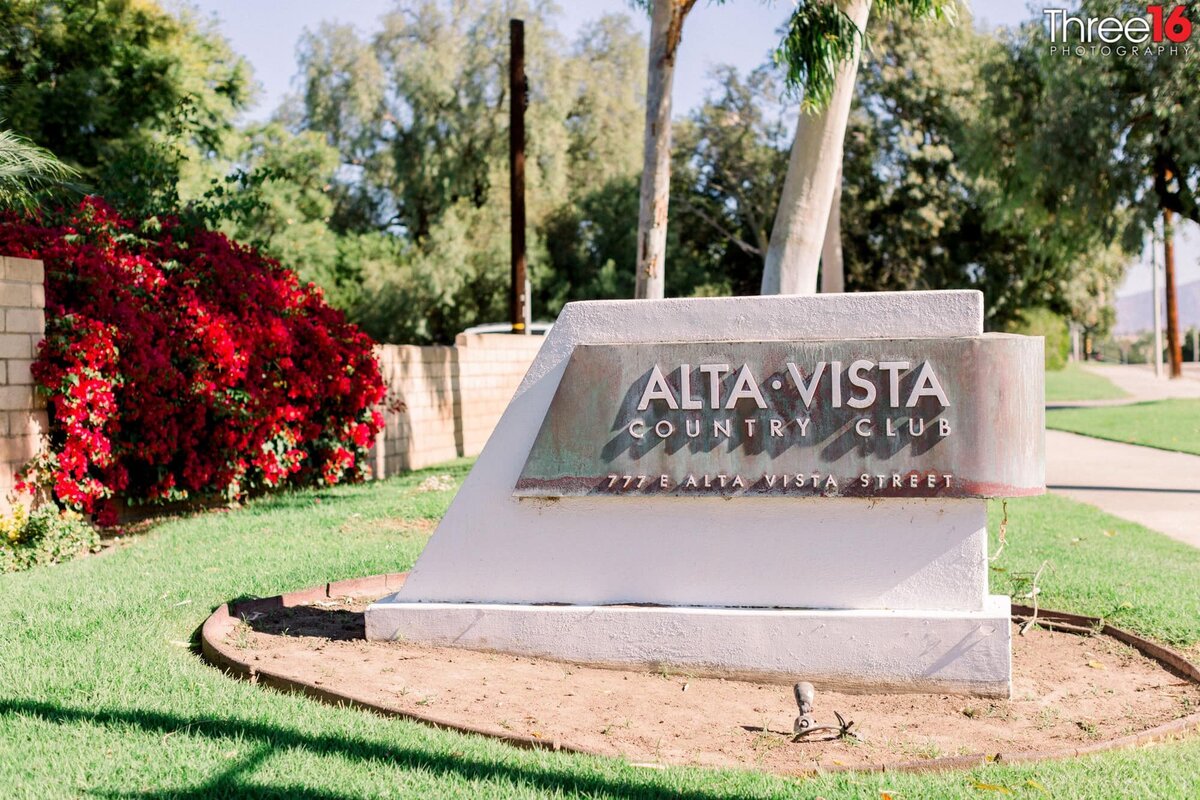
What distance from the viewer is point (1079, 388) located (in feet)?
123

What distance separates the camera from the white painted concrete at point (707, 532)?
5285mm

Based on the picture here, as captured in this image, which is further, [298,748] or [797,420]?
[797,420]

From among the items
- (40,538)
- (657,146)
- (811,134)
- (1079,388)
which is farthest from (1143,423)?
(40,538)

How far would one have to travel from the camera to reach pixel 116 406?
9.45 m

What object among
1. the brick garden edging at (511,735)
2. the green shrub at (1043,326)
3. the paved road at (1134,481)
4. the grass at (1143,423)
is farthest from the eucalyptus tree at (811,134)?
the green shrub at (1043,326)

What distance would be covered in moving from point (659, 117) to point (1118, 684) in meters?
7.62

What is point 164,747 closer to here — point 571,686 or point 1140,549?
point 571,686

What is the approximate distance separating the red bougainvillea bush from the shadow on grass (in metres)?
5.03

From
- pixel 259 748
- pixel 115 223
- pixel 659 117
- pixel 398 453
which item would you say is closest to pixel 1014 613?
pixel 259 748

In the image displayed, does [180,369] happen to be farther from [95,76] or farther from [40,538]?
[95,76]

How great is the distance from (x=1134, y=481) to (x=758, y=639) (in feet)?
33.2

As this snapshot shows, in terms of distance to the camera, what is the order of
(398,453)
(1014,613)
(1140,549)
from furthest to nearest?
(398,453) < (1140,549) < (1014,613)

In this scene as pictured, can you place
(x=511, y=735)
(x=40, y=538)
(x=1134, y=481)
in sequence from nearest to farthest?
(x=511, y=735)
(x=40, y=538)
(x=1134, y=481)

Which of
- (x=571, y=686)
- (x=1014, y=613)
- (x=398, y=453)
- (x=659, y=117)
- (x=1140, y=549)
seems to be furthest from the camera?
(x=398, y=453)
